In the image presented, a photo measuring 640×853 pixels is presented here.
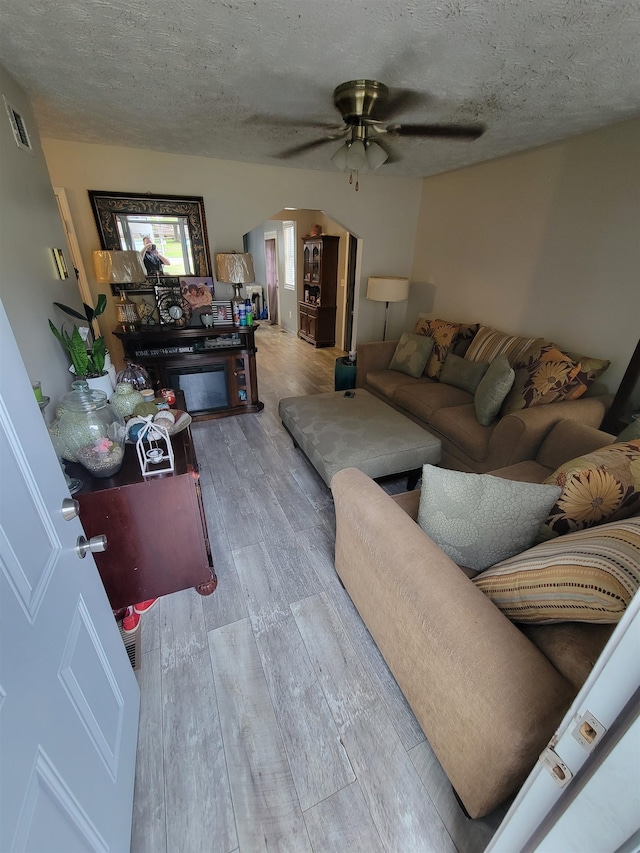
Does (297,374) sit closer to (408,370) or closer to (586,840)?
(408,370)

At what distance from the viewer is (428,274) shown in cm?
400

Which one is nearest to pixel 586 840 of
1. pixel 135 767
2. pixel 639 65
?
pixel 135 767

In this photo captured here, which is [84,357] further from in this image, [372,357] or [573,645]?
[372,357]

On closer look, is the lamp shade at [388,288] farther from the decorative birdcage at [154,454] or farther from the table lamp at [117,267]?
the decorative birdcage at [154,454]

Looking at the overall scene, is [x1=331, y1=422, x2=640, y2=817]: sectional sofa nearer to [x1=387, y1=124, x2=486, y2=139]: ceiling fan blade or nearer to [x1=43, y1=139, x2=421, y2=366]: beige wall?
[x1=387, y1=124, x2=486, y2=139]: ceiling fan blade

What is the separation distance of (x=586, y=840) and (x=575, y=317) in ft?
9.40

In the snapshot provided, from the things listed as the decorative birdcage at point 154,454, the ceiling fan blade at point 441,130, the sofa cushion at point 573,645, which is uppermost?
the ceiling fan blade at point 441,130

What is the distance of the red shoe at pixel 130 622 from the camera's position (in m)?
1.49

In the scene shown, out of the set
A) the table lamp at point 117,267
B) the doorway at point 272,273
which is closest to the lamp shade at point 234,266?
the table lamp at point 117,267

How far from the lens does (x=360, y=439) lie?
2.17 meters

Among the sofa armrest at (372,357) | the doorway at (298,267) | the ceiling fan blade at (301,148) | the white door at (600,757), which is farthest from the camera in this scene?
the doorway at (298,267)

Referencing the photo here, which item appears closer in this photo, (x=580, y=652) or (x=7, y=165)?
(x=580, y=652)

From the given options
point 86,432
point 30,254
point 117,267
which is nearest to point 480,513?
point 86,432

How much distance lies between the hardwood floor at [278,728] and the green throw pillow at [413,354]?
1.91 meters
